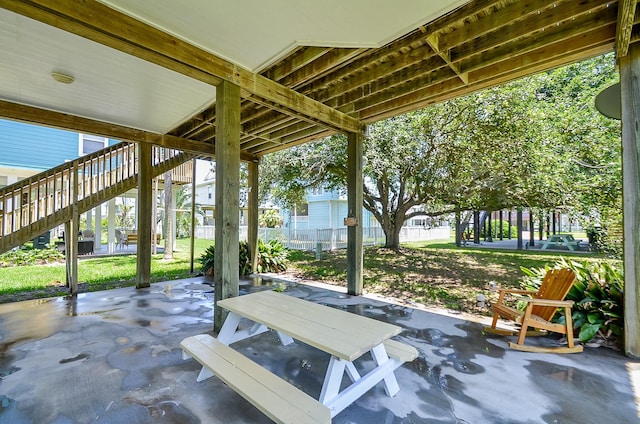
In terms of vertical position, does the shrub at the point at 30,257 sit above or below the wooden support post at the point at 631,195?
below

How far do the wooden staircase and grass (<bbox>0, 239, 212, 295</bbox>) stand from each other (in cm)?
144

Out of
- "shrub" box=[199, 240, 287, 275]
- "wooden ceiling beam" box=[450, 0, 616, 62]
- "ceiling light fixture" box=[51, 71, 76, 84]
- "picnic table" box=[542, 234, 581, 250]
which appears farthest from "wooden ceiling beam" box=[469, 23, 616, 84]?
"picnic table" box=[542, 234, 581, 250]

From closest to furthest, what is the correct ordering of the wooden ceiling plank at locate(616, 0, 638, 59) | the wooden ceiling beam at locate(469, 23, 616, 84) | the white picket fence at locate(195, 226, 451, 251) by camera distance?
the wooden ceiling plank at locate(616, 0, 638, 59) → the wooden ceiling beam at locate(469, 23, 616, 84) → the white picket fence at locate(195, 226, 451, 251)

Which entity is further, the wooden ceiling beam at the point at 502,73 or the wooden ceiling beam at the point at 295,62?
the wooden ceiling beam at the point at 295,62

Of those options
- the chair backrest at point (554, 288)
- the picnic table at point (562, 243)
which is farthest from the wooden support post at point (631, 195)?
the picnic table at point (562, 243)

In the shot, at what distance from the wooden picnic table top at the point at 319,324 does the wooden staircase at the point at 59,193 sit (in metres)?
4.65

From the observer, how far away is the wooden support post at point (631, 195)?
2.73 meters

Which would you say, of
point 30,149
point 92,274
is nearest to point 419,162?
point 92,274

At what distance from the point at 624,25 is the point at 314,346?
3.61 metres

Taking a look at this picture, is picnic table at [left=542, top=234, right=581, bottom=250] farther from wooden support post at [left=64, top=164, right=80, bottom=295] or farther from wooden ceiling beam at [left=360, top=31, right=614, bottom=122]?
wooden support post at [left=64, top=164, right=80, bottom=295]

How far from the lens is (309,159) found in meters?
8.55

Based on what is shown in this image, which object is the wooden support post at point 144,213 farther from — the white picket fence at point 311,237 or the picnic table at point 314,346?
the white picket fence at point 311,237

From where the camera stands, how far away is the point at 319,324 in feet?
6.89

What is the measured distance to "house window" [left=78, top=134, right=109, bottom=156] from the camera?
9925mm
